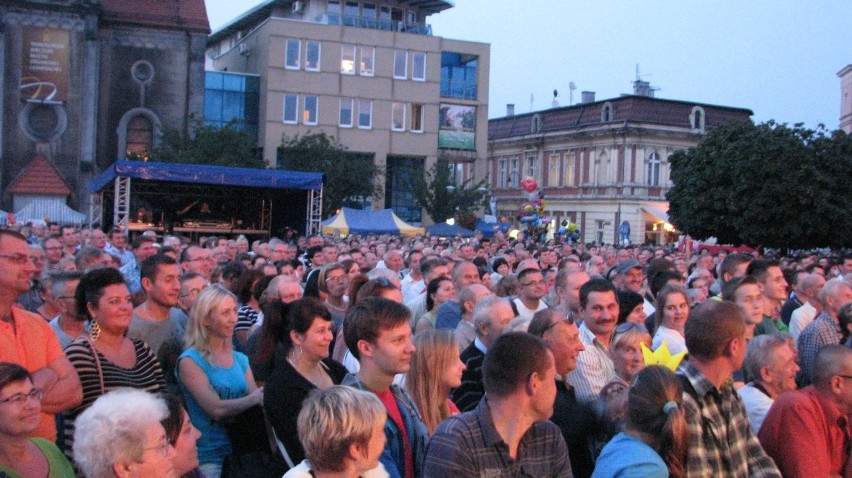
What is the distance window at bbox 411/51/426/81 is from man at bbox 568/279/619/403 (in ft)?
145

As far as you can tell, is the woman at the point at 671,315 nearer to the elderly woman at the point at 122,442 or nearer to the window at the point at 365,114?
the elderly woman at the point at 122,442

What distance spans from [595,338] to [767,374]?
1294 millimetres

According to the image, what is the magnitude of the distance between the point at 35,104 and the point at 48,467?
43018 mm

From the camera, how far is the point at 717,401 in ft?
12.9

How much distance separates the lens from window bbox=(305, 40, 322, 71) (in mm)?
47500

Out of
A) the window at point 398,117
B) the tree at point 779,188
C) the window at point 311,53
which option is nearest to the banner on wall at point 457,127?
the window at point 398,117

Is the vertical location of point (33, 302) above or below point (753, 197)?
below

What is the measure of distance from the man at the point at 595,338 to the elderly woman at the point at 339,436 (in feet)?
6.75

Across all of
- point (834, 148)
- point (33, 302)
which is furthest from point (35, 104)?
point (33, 302)

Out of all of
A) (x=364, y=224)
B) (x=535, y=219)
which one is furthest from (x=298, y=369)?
(x=535, y=219)

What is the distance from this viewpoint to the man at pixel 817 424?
13.3 feet

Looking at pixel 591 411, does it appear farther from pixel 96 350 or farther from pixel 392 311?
pixel 96 350

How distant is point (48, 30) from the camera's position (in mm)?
41531

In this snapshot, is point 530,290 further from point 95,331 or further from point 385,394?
point 95,331
